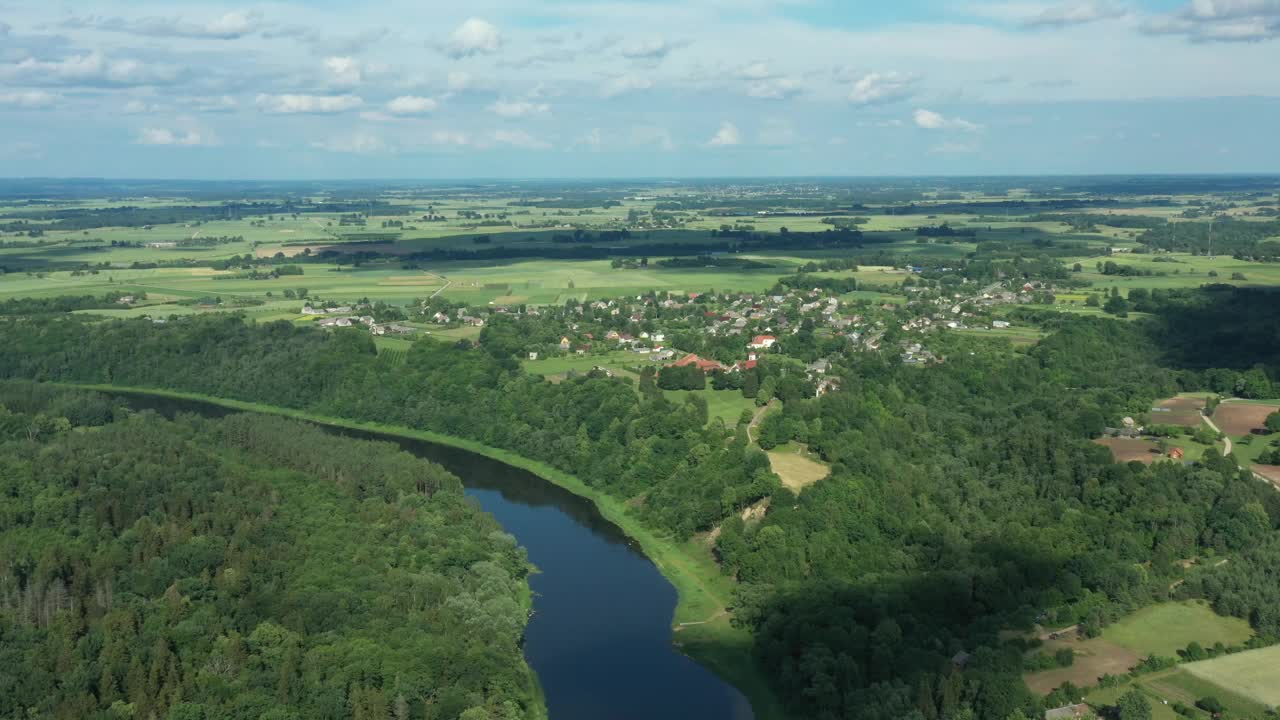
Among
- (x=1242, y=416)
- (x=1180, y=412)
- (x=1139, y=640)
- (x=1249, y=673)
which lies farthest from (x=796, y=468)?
(x=1242, y=416)

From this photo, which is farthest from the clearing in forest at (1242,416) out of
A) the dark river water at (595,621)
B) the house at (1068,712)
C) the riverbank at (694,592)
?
the dark river water at (595,621)

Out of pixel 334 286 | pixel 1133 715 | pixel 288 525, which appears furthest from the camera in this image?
pixel 334 286

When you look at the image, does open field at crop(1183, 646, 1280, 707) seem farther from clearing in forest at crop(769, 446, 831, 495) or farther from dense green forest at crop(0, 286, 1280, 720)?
clearing in forest at crop(769, 446, 831, 495)

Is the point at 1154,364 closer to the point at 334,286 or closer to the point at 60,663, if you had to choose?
the point at 60,663

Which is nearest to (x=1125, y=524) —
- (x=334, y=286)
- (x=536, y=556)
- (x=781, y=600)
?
(x=781, y=600)

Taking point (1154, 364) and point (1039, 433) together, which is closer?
point (1039, 433)

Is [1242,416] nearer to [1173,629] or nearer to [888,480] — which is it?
[888,480]
